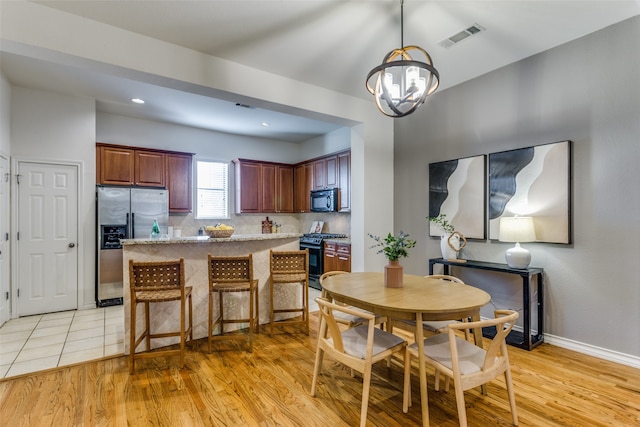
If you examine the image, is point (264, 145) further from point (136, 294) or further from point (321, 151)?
point (136, 294)

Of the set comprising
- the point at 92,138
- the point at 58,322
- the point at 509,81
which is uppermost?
the point at 509,81

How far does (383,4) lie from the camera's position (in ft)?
8.44

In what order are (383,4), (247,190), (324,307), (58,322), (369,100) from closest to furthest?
(324,307) → (383,4) → (58,322) → (369,100) → (247,190)

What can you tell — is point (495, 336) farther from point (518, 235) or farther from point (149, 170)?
point (149, 170)

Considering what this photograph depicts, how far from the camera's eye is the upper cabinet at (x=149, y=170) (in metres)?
4.84

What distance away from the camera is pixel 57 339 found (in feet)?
11.3

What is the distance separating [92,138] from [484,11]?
5255mm

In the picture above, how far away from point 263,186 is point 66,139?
3.24 m

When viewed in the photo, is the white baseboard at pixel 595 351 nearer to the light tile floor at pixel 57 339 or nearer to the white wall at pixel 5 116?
the light tile floor at pixel 57 339

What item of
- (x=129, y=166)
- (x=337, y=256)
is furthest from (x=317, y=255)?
(x=129, y=166)

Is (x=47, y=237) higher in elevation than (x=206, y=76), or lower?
lower

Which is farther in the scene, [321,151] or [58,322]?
[321,151]

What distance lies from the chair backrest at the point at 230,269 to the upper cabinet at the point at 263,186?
3207 mm

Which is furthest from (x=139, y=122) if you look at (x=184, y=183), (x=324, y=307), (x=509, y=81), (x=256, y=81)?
(x=509, y=81)
